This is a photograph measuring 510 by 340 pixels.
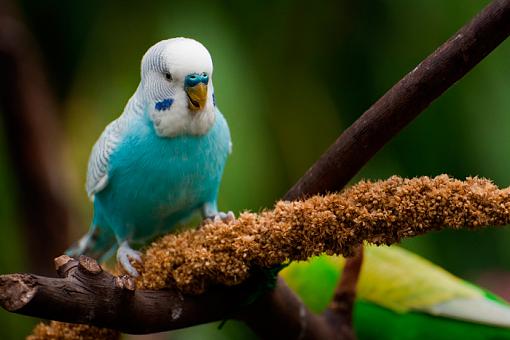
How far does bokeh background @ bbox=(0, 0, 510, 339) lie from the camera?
8.36ft

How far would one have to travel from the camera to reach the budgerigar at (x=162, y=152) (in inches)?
42.4

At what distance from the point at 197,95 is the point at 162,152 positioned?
0.16 meters

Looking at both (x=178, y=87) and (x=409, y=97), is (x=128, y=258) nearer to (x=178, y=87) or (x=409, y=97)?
(x=178, y=87)

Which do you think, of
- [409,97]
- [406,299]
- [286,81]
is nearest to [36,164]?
[286,81]

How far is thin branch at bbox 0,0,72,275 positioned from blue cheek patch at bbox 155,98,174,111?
3.68 feet

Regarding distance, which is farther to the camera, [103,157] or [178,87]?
[103,157]

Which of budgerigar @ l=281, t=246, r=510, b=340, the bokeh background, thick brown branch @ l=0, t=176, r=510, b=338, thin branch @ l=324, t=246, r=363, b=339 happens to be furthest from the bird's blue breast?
the bokeh background

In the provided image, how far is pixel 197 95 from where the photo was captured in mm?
1066

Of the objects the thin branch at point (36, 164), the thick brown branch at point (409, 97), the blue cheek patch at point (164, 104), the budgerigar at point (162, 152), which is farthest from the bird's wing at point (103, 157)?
the thin branch at point (36, 164)

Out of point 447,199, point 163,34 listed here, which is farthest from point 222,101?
point 447,199

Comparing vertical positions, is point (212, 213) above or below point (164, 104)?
below

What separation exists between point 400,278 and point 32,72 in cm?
122

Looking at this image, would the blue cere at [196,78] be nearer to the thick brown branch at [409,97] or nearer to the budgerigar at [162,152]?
the budgerigar at [162,152]

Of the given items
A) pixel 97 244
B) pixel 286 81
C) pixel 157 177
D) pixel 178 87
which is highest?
pixel 286 81
